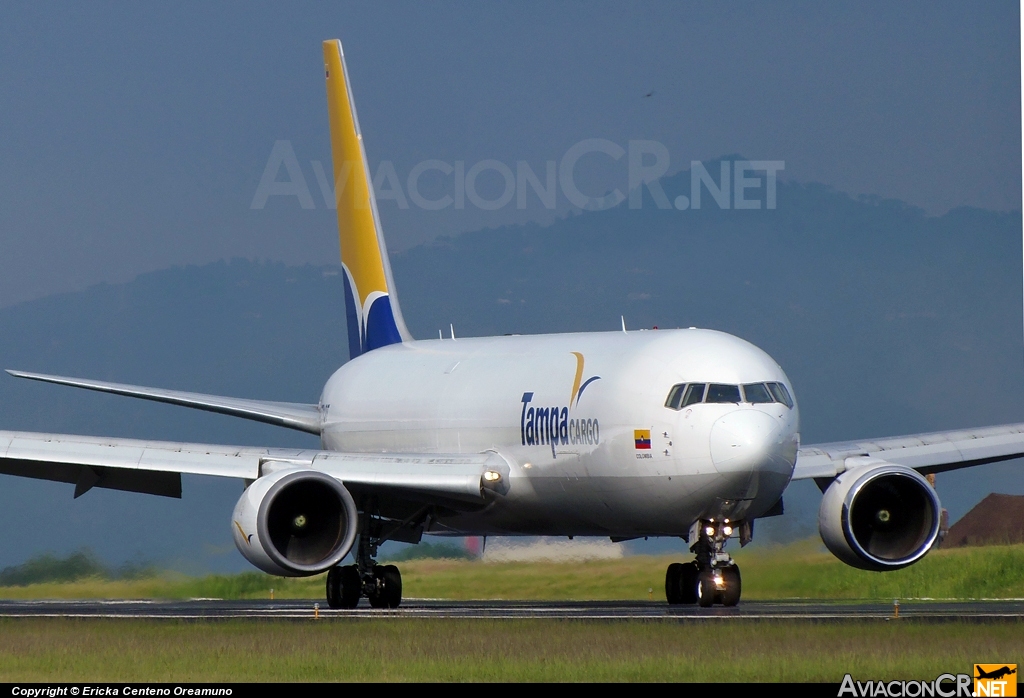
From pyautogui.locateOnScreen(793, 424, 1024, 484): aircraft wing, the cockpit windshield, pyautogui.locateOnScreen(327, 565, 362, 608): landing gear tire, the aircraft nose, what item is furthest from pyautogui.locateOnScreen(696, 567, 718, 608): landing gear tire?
pyautogui.locateOnScreen(327, 565, 362, 608): landing gear tire

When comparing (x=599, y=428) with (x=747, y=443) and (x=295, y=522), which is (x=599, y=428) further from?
(x=295, y=522)

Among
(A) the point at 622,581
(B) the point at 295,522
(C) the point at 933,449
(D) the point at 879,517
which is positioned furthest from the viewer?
(A) the point at 622,581

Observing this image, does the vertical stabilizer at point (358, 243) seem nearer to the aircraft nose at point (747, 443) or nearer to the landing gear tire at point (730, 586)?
the landing gear tire at point (730, 586)

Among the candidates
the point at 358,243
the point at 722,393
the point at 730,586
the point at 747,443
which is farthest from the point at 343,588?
the point at 358,243

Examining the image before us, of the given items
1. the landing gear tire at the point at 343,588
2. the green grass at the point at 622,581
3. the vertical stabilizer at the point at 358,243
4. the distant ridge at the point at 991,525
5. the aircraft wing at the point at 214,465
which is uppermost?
the vertical stabilizer at the point at 358,243

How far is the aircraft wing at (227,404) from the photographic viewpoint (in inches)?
1143

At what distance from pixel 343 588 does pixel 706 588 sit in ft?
21.3

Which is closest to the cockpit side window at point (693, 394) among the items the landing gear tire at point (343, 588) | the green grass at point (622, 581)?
the green grass at point (622, 581)

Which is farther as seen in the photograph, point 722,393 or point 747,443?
point 722,393

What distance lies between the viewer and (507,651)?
17.9m

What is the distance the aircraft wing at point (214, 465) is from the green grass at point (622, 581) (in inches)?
186

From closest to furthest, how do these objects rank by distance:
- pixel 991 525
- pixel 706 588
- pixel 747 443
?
pixel 747 443 < pixel 706 588 < pixel 991 525

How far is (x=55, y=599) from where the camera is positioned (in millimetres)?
34938

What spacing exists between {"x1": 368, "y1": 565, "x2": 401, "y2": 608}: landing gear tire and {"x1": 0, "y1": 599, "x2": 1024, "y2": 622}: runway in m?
0.18
